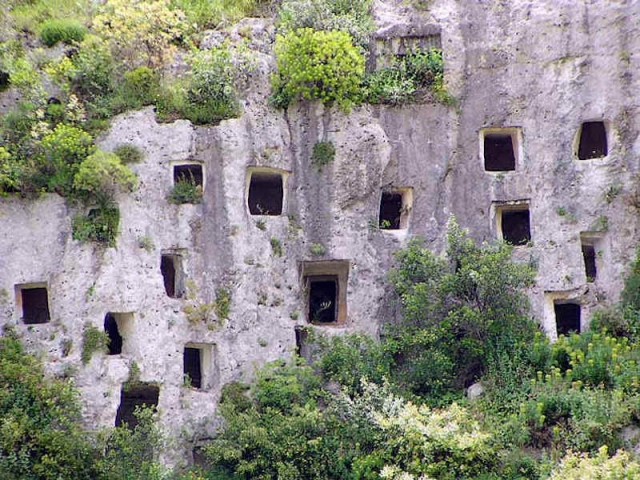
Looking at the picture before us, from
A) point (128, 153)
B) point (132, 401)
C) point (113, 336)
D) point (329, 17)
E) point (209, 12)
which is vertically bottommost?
point (132, 401)

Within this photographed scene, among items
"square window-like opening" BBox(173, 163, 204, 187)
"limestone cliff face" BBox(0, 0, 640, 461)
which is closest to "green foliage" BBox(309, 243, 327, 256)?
"limestone cliff face" BBox(0, 0, 640, 461)

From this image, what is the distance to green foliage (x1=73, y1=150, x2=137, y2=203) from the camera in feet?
63.0

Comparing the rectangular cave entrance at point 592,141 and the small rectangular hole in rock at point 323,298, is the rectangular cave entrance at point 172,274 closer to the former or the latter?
the small rectangular hole in rock at point 323,298

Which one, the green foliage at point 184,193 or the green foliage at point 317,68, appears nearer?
the green foliage at point 184,193

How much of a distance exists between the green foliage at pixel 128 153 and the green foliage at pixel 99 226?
1183 mm

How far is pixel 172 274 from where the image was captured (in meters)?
21.1

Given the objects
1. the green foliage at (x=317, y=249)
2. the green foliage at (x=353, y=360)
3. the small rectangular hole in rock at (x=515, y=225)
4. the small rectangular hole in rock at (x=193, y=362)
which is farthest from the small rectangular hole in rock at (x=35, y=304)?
the small rectangular hole in rock at (x=515, y=225)

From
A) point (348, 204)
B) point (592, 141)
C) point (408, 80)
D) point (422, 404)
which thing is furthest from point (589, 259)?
point (422, 404)

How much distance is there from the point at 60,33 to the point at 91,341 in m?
8.07

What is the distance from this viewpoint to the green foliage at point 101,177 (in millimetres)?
19203

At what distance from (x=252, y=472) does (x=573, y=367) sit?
24.0 ft

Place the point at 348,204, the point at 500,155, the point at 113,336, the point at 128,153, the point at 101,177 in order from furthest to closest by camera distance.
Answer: the point at 500,155, the point at 348,204, the point at 113,336, the point at 128,153, the point at 101,177

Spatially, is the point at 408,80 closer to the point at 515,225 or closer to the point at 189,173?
the point at 515,225

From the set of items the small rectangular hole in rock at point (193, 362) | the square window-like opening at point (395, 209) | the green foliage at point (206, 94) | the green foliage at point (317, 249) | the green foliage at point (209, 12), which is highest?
the green foliage at point (209, 12)
